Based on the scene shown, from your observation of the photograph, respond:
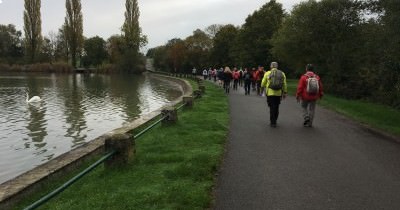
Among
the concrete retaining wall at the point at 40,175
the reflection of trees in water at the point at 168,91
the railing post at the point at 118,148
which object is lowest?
the reflection of trees in water at the point at 168,91

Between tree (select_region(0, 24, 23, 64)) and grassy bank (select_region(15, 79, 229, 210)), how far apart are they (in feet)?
325

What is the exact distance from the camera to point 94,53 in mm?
102250

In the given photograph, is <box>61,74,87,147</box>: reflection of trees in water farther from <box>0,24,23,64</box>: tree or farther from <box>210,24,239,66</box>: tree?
<box>0,24,23,64</box>: tree

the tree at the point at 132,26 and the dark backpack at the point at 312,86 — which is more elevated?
the tree at the point at 132,26

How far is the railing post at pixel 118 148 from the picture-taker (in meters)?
7.15

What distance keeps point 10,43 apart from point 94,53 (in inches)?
843

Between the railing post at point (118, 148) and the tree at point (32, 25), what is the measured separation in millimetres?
77846

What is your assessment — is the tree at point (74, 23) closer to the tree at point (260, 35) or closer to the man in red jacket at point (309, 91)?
the tree at point (260, 35)

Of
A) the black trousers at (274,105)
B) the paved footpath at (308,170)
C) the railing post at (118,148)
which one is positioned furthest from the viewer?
the black trousers at (274,105)

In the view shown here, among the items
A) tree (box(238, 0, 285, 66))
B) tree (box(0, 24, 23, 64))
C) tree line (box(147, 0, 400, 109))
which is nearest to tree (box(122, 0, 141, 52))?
tree (box(0, 24, 23, 64))

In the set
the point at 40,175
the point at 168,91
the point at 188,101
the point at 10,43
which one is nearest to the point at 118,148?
the point at 40,175

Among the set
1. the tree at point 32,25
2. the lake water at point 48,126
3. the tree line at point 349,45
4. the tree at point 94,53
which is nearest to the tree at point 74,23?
the tree at point 32,25

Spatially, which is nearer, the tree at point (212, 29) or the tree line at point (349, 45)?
the tree line at point (349, 45)

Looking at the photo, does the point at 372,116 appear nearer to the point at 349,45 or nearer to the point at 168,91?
the point at 349,45
